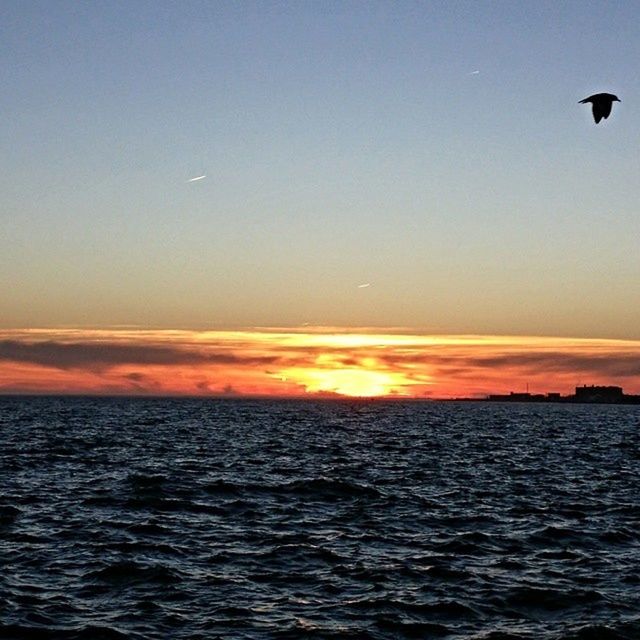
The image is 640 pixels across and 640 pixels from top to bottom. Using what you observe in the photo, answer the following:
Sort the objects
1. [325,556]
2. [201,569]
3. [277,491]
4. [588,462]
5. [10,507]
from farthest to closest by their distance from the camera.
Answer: [588,462] → [277,491] → [10,507] → [325,556] → [201,569]

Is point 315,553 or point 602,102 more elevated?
point 602,102

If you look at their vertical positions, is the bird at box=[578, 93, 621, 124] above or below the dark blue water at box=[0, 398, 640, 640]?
above

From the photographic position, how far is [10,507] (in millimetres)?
31812

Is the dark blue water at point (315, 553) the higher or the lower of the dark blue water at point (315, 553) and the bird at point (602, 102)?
the lower

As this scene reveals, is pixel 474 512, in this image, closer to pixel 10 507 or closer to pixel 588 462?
pixel 10 507

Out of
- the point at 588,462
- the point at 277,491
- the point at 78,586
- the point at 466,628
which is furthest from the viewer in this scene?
the point at 588,462

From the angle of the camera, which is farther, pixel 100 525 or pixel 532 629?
pixel 100 525

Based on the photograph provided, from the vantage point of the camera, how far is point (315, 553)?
2461 centimetres

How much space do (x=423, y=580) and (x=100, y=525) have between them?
1227cm

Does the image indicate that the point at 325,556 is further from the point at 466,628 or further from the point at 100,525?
the point at 100,525

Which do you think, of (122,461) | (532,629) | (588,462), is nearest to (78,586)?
(532,629)

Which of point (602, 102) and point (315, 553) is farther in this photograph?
point (315, 553)

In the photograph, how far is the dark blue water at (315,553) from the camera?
18188 millimetres

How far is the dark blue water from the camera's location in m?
18.2
